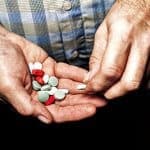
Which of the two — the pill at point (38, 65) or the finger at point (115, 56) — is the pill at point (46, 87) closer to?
the pill at point (38, 65)

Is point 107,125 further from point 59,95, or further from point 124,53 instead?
point 124,53

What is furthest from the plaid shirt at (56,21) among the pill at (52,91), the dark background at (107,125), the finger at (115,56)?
the dark background at (107,125)

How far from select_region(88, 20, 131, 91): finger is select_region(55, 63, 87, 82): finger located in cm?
21

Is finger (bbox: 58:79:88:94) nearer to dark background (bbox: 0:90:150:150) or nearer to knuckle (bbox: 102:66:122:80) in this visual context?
knuckle (bbox: 102:66:122:80)

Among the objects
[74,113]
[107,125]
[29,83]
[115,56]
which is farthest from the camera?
[107,125]

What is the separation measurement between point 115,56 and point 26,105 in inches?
10.8

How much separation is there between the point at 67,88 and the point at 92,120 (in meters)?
0.41

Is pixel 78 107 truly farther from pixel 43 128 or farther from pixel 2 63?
pixel 43 128

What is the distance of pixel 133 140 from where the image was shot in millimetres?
1676

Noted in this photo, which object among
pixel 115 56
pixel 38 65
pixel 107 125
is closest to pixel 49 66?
pixel 38 65

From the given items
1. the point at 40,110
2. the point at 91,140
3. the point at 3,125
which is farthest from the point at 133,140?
the point at 40,110

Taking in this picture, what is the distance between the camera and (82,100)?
1176 millimetres

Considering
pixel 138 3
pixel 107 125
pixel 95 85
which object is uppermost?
pixel 138 3

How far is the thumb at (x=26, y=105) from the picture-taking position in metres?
1.09
